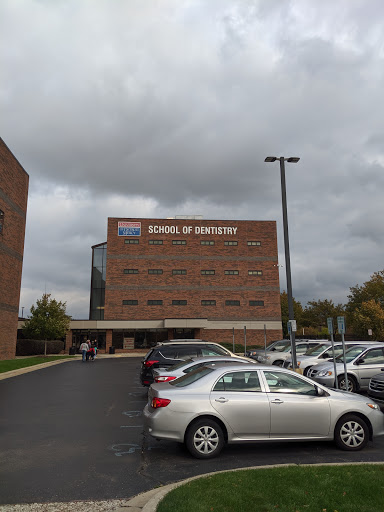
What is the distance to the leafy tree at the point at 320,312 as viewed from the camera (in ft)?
241

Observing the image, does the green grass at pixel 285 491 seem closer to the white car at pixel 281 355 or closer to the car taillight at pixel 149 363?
the car taillight at pixel 149 363

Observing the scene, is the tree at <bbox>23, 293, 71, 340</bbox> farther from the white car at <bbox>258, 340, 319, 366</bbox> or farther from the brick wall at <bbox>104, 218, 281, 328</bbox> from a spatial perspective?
the white car at <bbox>258, 340, 319, 366</bbox>

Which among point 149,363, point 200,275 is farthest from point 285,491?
point 200,275

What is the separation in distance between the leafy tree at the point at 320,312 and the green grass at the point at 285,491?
70131 millimetres

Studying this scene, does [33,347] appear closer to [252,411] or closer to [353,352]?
[353,352]

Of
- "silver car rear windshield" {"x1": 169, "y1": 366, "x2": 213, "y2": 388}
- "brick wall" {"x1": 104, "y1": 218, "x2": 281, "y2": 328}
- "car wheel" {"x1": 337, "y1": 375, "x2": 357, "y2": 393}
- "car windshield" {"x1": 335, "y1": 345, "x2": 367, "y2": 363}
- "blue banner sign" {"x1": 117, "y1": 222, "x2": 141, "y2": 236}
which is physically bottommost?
"car wheel" {"x1": 337, "y1": 375, "x2": 357, "y2": 393}

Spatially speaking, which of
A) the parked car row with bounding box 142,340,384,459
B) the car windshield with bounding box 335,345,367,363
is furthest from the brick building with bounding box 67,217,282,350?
the parked car row with bounding box 142,340,384,459

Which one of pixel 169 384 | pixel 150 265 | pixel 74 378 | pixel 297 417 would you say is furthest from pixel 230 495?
pixel 150 265

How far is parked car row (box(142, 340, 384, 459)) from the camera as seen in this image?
7.02 meters

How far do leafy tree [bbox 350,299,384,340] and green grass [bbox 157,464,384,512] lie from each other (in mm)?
51265

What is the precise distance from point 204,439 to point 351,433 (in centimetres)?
264

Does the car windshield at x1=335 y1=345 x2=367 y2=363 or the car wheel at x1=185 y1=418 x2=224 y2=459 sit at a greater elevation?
the car windshield at x1=335 y1=345 x2=367 y2=363

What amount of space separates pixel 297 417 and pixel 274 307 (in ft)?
153

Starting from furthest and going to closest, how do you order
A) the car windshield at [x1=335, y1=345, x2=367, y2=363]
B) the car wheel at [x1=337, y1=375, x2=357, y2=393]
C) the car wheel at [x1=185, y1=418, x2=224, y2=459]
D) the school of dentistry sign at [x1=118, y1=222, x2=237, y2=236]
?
the school of dentistry sign at [x1=118, y1=222, x2=237, y2=236]
the car windshield at [x1=335, y1=345, x2=367, y2=363]
the car wheel at [x1=337, y1=375, x2=357, y2=393]
the car wheel at [x1=185, y1=418, x2=224, y2=459]
